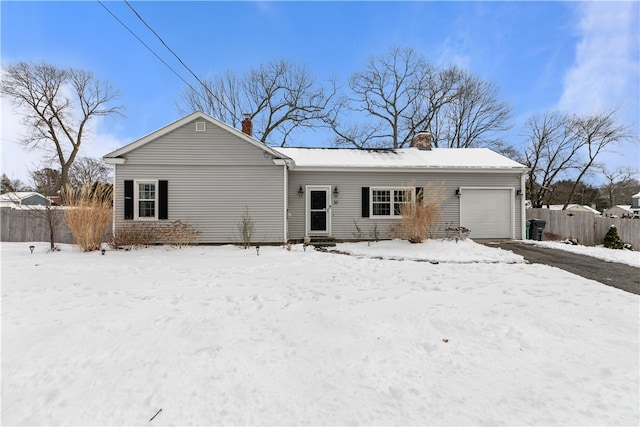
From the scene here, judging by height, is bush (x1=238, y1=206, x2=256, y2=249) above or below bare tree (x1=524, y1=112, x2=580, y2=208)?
below

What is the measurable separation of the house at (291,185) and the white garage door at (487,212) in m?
0.04

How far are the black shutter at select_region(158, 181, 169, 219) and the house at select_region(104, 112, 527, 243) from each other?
1.3 inches

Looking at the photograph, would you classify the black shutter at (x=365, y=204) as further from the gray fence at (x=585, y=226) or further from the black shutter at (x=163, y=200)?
the gray fence at (x=585, y=226)

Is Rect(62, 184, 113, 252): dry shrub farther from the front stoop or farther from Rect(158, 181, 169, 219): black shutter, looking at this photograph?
the front stoop

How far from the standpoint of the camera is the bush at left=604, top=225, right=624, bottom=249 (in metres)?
10.5

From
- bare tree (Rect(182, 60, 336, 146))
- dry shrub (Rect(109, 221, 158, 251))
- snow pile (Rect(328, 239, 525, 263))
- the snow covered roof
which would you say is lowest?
snow pile (Rect(328, 239, 525, 263))

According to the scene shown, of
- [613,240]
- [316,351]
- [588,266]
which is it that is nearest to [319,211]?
[588,266]

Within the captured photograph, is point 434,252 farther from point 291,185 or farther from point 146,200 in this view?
point 146,200

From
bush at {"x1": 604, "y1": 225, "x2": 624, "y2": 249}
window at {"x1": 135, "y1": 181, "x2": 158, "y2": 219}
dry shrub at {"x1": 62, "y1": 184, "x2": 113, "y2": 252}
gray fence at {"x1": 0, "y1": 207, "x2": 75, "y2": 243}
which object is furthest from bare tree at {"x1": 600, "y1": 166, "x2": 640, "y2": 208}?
gray fence at {"x1": 0, "y1": 207, "x2": 75, "y2": 243}

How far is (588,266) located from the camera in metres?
6.58

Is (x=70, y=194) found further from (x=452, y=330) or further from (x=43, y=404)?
(x=452, y=330)

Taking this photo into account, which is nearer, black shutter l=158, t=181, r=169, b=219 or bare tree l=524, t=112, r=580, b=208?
black shutter l=158, t=181, r=169, b=219

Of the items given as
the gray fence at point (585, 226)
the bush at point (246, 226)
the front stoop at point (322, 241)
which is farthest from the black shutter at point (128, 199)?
the gray fence at point (585, 226)

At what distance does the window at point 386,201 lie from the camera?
35.3 feet
